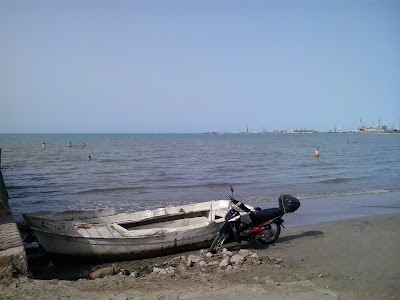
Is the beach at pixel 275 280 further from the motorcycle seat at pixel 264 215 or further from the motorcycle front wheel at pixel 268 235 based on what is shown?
the motorcycle seat at pixel 264 215

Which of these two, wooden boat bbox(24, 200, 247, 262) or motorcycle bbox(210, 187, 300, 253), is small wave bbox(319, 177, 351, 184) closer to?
motorcycle bbox(210, 187, 300, 253)

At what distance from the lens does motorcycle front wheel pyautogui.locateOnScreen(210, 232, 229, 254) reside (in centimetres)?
815

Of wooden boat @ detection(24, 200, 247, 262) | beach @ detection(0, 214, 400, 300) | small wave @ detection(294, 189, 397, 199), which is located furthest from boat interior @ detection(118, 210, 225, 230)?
small wave @ detection(294, 189, 397, 199)

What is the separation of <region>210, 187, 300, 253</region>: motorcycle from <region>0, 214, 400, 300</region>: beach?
Result: 330mm

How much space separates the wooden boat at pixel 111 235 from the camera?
7.70 m

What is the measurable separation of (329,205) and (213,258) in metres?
8.78

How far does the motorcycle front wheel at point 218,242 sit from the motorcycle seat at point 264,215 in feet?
2.81

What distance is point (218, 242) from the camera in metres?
8.23

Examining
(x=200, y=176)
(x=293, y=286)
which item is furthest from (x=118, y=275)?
(x=200, y=176)

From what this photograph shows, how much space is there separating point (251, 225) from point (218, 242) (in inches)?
38.4

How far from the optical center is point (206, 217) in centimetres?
1044

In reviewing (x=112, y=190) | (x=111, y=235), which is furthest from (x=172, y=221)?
(x=112, y=190)

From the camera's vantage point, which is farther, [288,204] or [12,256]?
[288,204]

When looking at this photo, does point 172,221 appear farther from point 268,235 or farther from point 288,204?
point 288,204
